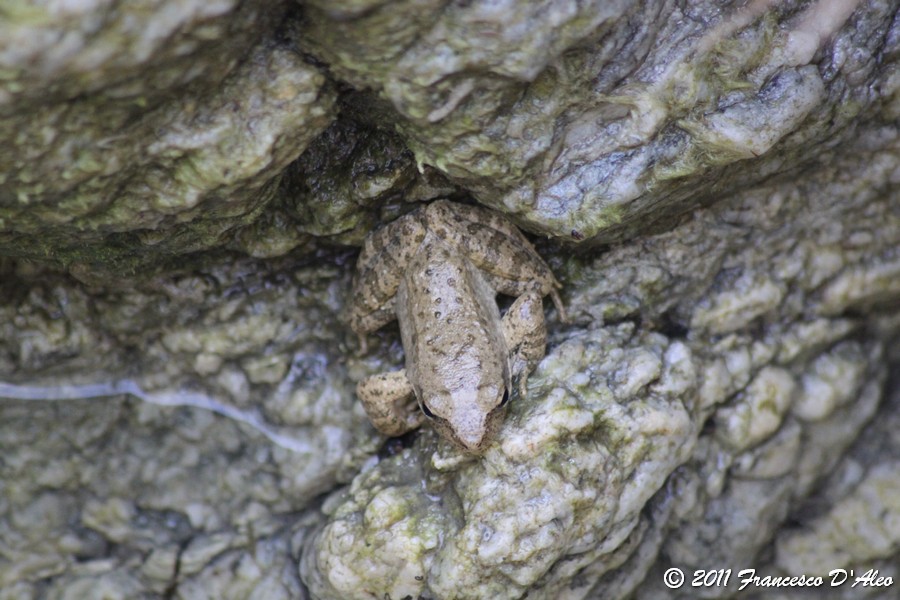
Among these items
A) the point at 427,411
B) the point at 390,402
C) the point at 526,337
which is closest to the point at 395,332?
the point at 390,402

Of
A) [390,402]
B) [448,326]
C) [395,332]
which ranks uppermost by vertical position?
[448,326]

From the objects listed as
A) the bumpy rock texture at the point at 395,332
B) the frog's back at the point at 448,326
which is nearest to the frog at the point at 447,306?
the frog's back at the point at 448,326

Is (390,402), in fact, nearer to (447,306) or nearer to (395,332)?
(395,332)

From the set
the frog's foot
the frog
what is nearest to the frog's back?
the frog

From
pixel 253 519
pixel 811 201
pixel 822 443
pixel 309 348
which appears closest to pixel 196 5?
pixel 309 348

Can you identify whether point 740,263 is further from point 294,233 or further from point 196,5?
point 196,5

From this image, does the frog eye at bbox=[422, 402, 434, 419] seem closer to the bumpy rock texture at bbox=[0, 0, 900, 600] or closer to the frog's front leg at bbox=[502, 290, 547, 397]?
the bumpy rock texture at bbox=[0, 0, 900, 600]
